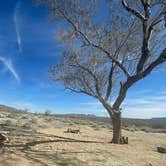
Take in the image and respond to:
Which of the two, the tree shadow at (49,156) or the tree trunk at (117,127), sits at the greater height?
the tree trunk at (117,127)

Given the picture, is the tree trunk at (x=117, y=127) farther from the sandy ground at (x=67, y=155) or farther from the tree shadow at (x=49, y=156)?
the tree shadow at (x=49, y=156)

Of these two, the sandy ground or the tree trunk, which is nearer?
the sandy ground

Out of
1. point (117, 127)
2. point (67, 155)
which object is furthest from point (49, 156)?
point (117, 127)

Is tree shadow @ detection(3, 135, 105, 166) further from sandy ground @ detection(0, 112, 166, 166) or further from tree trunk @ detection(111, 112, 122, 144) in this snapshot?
tree trunk @ detection(111, 112, 122, 144)

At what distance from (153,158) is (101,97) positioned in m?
4.38

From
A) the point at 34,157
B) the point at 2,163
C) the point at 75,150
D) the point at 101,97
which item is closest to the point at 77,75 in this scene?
the point at 101,97

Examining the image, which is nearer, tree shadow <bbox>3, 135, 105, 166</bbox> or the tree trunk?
tree shadow <bbox>3, 135, 105, 166</bbox>

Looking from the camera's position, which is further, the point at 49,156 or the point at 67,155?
the point at 67,155

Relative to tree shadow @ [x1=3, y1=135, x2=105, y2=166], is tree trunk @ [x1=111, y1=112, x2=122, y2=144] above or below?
above

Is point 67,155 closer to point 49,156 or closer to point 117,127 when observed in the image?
point 49,156

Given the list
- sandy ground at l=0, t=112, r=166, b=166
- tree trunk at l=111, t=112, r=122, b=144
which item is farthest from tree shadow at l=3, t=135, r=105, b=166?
tree trunk at l=111, t=112, r=122, b=144

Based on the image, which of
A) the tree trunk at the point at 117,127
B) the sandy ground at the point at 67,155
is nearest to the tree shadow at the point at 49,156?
the sandy ground at the point at 67,155

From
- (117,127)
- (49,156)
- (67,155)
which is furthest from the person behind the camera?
(117,127)

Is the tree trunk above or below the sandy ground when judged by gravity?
above
